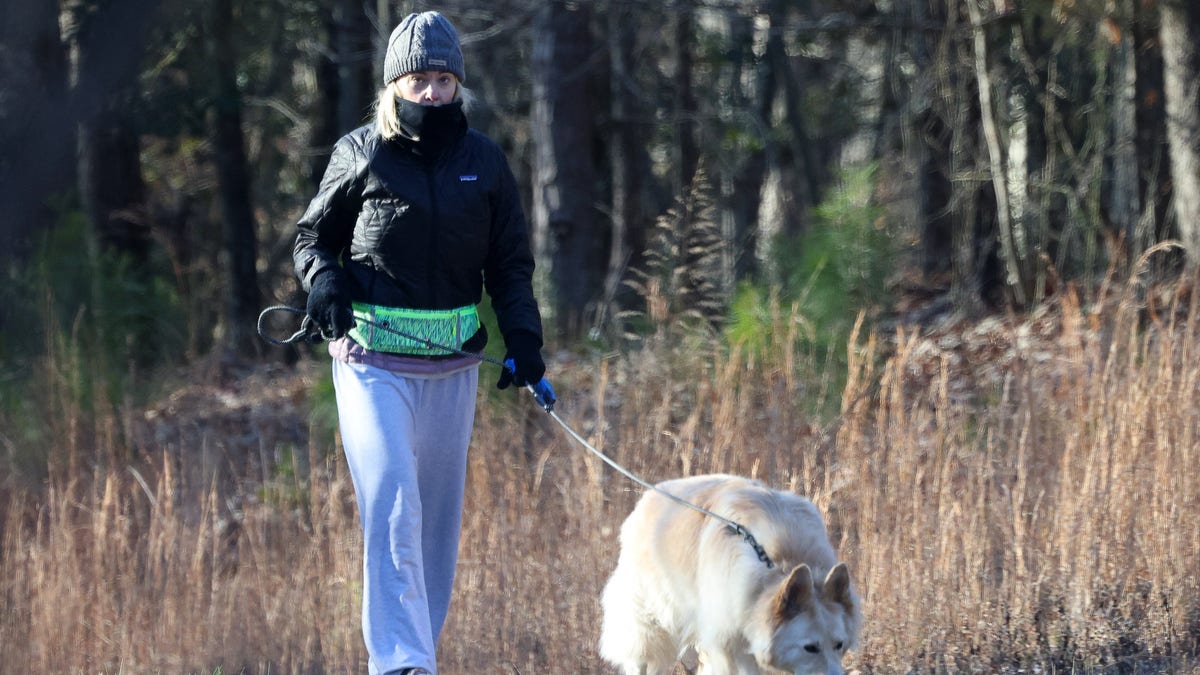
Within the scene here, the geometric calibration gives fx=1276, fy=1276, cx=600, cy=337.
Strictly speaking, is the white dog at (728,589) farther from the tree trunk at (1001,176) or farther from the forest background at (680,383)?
the tree trunk at (1001,176)

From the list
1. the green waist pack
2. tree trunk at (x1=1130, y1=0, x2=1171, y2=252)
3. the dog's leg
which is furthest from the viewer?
tree trunk at (x1=1130, y1=0, x2=1171, y2=252)

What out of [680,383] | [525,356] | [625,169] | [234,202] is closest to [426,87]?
[525,356]

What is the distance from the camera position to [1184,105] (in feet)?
30.6

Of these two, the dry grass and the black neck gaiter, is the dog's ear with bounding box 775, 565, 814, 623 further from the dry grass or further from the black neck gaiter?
the black neck gaiter

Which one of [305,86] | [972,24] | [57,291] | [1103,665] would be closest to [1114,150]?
[972,24]

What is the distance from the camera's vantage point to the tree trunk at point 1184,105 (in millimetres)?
9164

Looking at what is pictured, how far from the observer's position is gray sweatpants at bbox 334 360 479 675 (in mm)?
4039

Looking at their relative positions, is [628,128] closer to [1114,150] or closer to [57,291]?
[1114,150]

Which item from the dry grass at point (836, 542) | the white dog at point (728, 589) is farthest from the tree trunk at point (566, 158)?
the white dog at point (728, 589)

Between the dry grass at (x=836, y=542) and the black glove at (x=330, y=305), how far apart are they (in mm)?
2151

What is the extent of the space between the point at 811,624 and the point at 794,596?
101mm

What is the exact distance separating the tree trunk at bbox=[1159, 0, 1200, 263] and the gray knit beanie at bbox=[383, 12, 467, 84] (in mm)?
6783

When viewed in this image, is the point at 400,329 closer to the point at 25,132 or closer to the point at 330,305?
the point at 330,305

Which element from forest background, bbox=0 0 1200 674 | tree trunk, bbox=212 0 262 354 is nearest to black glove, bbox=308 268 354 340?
forest background, bbox=0 0 1200 674
